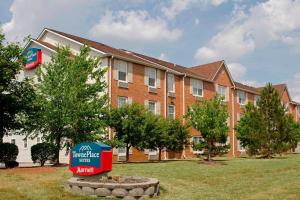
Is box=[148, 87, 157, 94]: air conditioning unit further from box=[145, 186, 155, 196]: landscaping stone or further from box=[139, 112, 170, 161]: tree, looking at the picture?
box=[145, 186, 155, 196]: landscaping stone

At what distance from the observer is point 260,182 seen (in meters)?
17.9

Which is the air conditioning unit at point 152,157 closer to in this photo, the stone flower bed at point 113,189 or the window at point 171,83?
the window at point 171,83

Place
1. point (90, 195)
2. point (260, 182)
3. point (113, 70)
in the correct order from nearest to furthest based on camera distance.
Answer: point (90, 195) < point (260, 182) < point (113, 70)

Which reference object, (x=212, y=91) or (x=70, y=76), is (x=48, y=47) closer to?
(x=70, y=76)

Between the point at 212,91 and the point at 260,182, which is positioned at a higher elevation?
the point at 212,91

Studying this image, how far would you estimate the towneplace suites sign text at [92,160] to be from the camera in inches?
560

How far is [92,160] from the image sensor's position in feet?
47.2

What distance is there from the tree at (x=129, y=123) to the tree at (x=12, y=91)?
6246 mm

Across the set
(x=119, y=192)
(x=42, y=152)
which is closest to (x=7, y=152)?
(x=42, y=152)

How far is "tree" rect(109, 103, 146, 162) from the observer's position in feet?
89.5

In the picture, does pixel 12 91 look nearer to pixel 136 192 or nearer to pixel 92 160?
pixel 92 160

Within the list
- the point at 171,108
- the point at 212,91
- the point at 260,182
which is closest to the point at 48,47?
the point at 171,108

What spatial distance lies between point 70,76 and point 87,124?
281 cm

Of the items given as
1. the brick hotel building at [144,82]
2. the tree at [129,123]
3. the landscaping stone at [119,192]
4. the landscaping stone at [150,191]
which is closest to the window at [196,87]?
the brick hotel building at [144,82]
